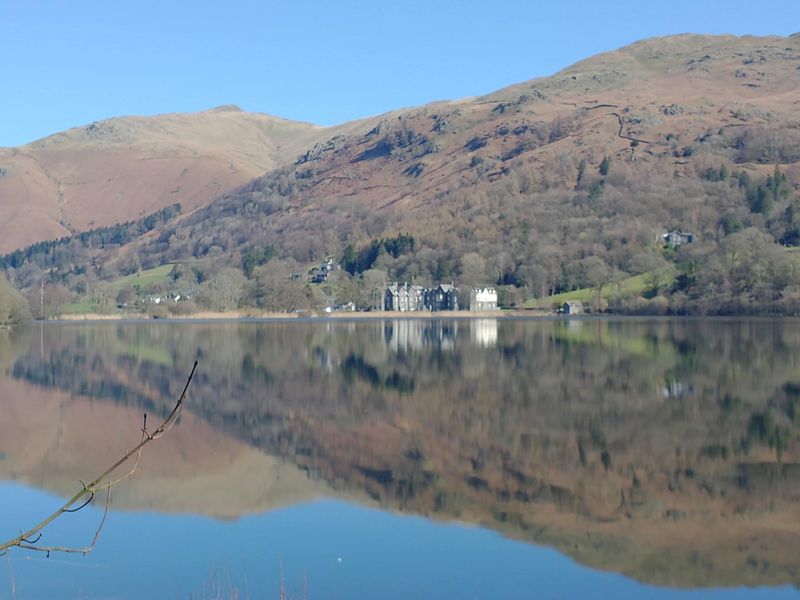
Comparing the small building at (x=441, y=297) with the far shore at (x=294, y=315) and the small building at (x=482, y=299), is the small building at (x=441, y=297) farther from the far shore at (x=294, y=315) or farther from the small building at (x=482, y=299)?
the small building at (x=482, y=299)

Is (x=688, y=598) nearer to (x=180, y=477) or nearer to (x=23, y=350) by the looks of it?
(x=180, y=477)

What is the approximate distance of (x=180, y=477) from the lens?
60.7ft

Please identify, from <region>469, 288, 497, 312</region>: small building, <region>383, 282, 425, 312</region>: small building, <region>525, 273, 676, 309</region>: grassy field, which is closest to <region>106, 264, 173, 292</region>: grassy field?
<region>383, 282, 425, 312</region>: small building

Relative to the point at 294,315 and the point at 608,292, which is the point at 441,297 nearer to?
the point at 294,315

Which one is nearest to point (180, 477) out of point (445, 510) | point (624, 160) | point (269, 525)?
point (269, 525)

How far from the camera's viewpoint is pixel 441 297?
145625 mm

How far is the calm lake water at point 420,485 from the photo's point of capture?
1220 centimetres

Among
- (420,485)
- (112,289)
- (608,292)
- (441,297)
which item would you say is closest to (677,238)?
(608,292)

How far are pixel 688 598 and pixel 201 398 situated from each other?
21746 millimetres

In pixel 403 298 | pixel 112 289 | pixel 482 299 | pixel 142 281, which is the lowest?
pixel 482 299

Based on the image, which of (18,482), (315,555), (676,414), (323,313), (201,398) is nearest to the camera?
(315,555)

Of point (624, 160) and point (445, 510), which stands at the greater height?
point (624, 160)

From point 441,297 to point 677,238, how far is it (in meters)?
38.0

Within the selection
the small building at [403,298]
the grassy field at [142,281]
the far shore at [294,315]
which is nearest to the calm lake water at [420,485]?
the far shore at [294,315]
